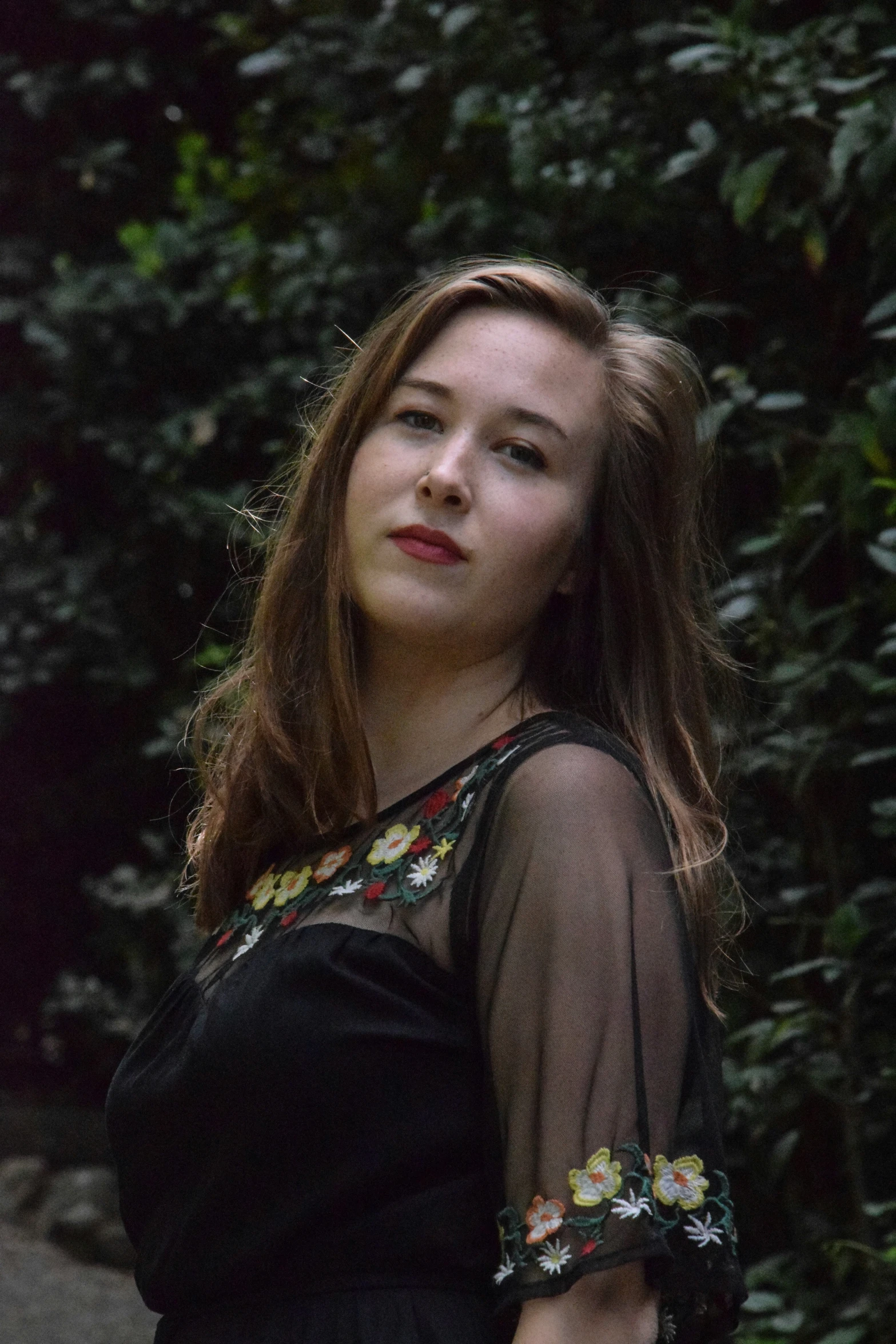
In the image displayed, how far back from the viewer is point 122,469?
4.33 m

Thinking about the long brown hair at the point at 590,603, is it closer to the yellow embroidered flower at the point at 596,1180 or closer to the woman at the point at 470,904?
the woman at the point at 470,904

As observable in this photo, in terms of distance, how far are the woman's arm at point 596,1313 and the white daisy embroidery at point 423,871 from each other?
325 millimetres

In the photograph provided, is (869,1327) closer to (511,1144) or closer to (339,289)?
(511,1144)

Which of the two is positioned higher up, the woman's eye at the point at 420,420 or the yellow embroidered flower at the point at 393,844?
the woman's eye at the point at 420,420

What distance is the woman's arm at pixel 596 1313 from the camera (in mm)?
1191

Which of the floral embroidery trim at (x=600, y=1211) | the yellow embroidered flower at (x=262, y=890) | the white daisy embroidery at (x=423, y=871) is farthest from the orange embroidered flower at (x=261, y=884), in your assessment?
the floral embroidery trim at (x=600, y=1211)

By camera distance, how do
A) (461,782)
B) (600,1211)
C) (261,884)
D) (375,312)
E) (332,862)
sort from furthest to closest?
(375,312) < (261,884) < (332,862) < (461,782) < (600,1211)

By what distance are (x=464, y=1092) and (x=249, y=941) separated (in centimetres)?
30

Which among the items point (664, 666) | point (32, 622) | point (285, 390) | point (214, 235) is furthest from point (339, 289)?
point (664, 666)

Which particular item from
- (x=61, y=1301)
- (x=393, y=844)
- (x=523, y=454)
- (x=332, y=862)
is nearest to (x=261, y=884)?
(x=332, y=862)

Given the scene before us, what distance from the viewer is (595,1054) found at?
1.21 metres

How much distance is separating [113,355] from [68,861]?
1612 millimetres

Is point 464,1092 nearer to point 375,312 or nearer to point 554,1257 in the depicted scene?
point 554,1257

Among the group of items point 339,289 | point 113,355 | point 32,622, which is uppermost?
point 339,289
